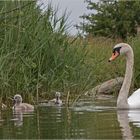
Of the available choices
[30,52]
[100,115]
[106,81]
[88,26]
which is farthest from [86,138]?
[88,26]

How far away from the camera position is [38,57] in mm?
15430

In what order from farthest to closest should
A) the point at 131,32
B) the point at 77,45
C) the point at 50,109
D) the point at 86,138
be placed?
the point at 131,32, the point at 77,45, the point at 50,109, the point at 86,138

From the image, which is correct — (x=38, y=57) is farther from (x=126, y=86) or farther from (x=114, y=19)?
(x=114, y=19)

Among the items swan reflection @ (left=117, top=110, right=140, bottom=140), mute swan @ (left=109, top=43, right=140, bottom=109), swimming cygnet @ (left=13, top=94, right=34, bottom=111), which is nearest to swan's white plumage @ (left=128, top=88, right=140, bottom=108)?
mute swan @ (left=109, top=43, right=140, bottom=109)

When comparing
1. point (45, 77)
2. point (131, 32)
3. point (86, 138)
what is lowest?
point (86, 138)

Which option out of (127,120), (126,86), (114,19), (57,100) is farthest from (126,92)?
(114,19)

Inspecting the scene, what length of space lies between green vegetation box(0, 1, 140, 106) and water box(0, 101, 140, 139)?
37.7 inches

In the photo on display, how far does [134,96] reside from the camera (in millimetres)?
14055

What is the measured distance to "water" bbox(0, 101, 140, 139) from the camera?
8.89 meters

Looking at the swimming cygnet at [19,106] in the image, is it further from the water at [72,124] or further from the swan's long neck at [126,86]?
the swan's long neck at [126,86]

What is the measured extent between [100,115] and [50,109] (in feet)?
6.50

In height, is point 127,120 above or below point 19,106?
below

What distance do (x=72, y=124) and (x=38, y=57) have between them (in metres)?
5.31

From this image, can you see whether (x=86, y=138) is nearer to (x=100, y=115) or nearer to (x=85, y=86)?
(x=100, y=115)
